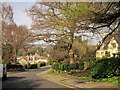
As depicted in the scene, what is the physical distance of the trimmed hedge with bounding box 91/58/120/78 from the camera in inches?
832

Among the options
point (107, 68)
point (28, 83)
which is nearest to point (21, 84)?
point (28, 83)

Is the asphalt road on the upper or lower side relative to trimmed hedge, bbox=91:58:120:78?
lower

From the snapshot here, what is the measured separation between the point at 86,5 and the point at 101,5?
965mm

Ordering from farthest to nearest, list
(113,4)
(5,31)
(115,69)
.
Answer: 1. (5,31)
2. (115,69)
3. (113,4)

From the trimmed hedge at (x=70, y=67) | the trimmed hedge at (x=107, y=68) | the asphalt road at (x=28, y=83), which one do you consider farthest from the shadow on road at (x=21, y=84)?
the trimmed hedge at (x=70, y=67)

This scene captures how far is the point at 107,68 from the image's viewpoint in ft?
70.3

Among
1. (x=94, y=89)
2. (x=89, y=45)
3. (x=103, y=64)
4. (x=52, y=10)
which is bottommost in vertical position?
(x=94, y=89)

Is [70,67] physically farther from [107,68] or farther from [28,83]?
[107,68]

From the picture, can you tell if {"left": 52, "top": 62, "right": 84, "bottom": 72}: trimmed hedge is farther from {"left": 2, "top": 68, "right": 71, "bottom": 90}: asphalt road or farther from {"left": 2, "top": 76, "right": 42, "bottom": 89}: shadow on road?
{"left": 2, "top": 76, "right": 42, "bottom": 89}: shadow on road

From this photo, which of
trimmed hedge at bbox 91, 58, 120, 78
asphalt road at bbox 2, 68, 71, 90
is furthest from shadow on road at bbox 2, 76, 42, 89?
trimmed hedge at bbox 91, 58, 120, 78

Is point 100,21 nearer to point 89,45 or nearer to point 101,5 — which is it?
point 101,5

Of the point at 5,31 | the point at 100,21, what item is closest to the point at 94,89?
the point at 100,21

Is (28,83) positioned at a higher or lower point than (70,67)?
lower

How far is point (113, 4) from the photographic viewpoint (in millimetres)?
16188
